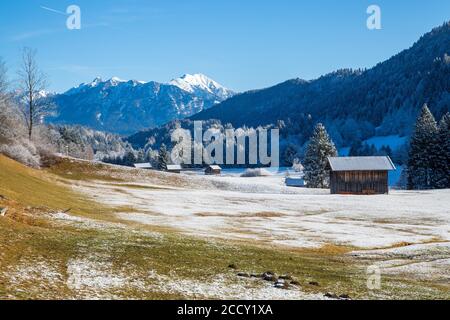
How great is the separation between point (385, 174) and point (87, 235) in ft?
257

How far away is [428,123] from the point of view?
339 ft

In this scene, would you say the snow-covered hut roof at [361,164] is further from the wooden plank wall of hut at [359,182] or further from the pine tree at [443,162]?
the pine tree at [443,162]

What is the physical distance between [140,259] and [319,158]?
92.7m

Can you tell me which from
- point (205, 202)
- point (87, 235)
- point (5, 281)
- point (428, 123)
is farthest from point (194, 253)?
point (428, 123)

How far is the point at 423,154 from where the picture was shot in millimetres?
101688

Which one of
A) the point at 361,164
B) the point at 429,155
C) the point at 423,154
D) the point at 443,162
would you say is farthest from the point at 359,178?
the point at 443,162

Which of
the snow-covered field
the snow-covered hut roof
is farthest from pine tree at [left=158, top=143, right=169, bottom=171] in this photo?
the snow-covered hut roof

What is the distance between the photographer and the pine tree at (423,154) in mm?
101250

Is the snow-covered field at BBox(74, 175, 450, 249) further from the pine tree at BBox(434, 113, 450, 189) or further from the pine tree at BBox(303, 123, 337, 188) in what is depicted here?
the pine tree at BBox(303, 123, 337, 188)

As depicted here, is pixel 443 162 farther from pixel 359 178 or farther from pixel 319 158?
pixel 319 158

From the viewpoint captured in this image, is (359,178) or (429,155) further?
(429,155)

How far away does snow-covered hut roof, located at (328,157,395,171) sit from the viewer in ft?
306

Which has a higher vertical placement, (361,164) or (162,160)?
(361,164)

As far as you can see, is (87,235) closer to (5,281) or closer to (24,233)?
(24,233)
